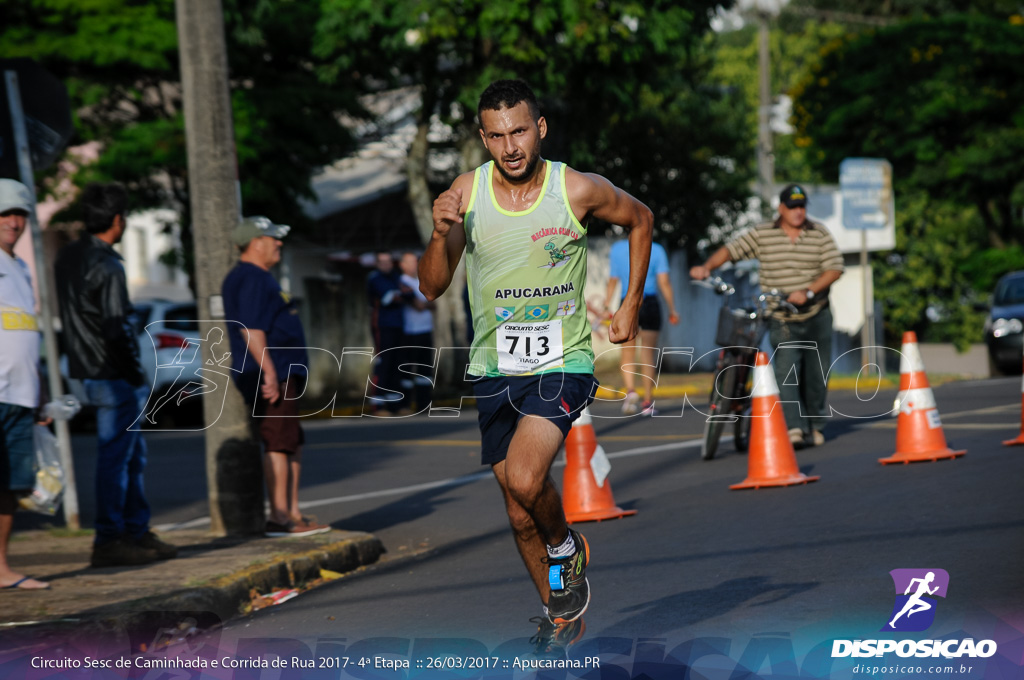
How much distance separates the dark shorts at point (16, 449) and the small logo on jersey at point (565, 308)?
3020 millimetres

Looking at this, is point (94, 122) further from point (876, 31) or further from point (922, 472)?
point (876, 31)

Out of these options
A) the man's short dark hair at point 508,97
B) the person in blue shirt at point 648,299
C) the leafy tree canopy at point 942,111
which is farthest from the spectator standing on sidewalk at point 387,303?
the leafy tree canopy at point 942,111

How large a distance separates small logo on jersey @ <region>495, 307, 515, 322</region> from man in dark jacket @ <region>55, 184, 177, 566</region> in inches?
117

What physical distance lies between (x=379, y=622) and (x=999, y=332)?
19.1 metres

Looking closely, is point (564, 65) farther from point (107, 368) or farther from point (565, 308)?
point (565, 308)

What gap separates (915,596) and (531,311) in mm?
1960

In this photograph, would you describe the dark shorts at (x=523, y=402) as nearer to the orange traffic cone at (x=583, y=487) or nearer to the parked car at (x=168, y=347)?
the orange traffic cone at (x=583, y=487)

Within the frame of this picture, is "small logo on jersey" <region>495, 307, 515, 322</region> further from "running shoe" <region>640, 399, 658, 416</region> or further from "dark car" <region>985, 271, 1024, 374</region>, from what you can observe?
"dark car" <region>985, 271, 1024, 374</region>

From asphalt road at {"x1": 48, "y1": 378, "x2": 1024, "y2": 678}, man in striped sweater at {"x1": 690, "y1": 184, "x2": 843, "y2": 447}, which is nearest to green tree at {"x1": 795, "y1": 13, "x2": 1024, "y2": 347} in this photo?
asphalt road at {"x1": 48, "y1": 378, "x2": 1024, "y2": 678}

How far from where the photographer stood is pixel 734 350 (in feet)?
33.0

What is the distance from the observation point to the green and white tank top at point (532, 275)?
480 cm

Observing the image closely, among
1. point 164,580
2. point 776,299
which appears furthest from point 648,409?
point 164,580

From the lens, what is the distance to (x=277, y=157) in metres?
21.5

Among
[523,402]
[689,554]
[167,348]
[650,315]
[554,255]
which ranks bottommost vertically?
[689,554]
